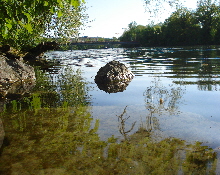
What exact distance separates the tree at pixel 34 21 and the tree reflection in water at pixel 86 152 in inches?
112

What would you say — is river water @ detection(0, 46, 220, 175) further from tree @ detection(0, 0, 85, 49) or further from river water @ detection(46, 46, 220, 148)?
tree @ detection(0, 0, 85, 49)

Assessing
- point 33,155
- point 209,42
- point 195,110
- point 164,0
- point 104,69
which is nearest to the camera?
point 33,155

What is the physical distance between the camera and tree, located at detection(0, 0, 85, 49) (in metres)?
6.12

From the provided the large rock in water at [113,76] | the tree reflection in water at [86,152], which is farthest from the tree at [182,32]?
the tree reflection in water at [86,152]

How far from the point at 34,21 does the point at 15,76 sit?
7.51 metres

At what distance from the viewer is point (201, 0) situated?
90250 mm

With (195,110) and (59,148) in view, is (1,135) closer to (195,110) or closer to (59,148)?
(59,148)

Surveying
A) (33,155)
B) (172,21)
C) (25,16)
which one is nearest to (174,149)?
(33,155)

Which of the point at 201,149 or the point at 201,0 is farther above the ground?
the point at 201,0

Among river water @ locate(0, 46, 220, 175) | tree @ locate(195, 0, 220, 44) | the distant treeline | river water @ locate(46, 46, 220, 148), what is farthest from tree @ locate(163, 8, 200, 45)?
river water @ locate(0, 46, 220, 175)

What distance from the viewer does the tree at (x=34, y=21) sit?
20.1ft

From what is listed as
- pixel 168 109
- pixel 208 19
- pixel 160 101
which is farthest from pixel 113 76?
pixel 208 19

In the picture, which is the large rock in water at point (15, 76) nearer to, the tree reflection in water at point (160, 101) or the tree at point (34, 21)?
the tree at point (34, 21)

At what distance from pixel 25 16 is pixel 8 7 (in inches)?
18.1
